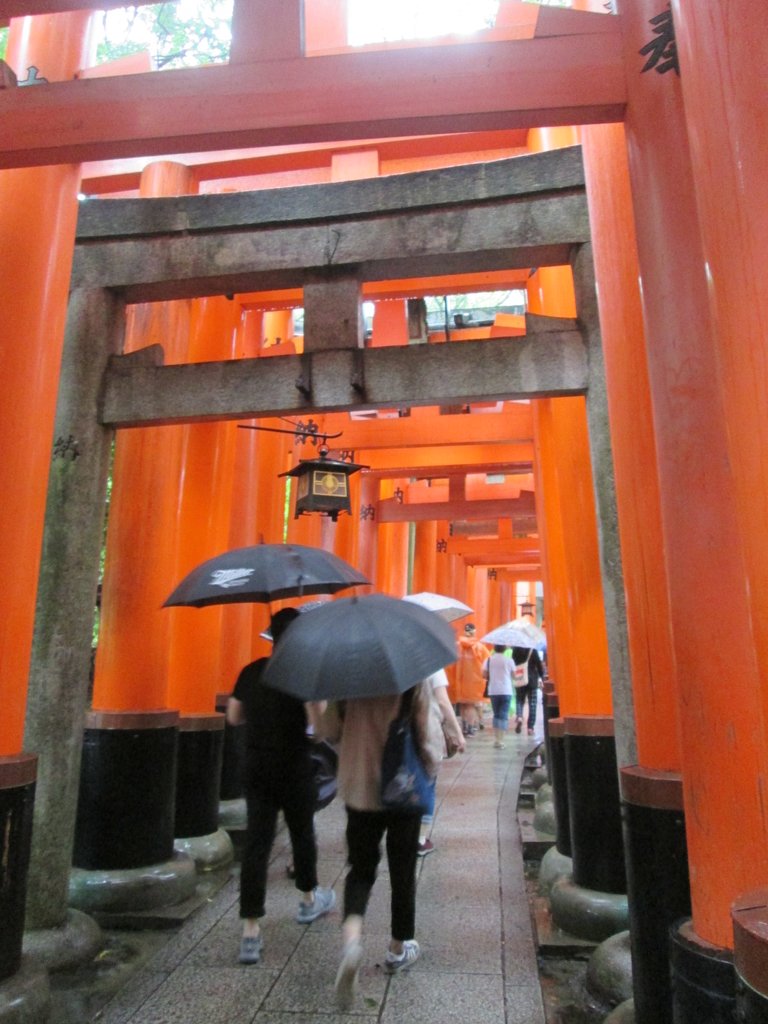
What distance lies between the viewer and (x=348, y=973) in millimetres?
3162

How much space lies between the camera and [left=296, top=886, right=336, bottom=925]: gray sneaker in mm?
4316

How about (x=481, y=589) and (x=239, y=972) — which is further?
(x=481, y=589)

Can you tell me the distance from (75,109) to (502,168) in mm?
2523

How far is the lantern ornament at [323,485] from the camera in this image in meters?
5.93

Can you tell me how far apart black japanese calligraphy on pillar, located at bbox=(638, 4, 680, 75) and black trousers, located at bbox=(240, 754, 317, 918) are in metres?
3.40

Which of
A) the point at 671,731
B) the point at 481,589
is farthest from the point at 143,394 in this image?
the point at 481,589

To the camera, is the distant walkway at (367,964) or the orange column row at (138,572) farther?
the orange column row at (138,572)

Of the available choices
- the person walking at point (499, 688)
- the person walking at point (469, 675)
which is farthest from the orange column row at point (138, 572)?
the person walking at point (499, 688)

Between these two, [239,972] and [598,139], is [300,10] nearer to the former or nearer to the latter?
[598,139]

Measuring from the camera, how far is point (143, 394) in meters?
4.70

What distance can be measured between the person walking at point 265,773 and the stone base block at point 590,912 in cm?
146

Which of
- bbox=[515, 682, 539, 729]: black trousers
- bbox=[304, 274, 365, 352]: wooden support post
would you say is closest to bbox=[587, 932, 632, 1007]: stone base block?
bbox=[304, 274, 365, 352]: wooden support post

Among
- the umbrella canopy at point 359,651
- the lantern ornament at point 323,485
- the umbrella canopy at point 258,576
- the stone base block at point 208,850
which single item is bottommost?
the stone base block at point 208,850

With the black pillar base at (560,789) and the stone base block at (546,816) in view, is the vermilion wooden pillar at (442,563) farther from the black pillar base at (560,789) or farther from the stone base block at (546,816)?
the black pillar base at (560,789)
